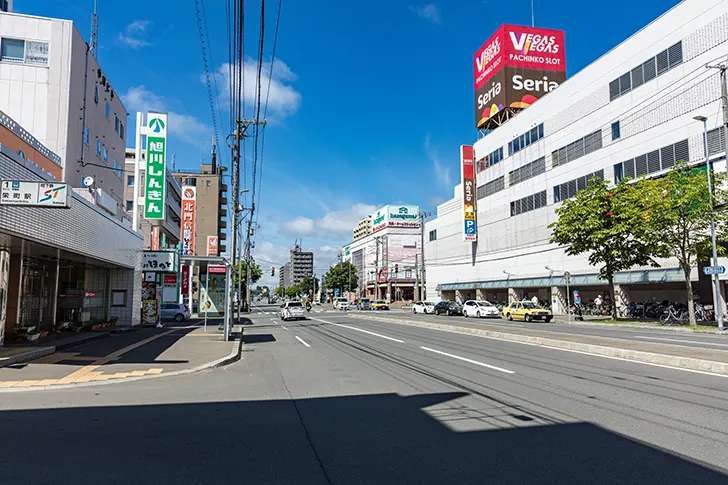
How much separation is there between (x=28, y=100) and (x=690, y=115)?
128ft

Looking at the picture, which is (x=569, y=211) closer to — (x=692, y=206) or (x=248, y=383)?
(x=692, y=206)

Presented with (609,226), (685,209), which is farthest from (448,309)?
(685,209)

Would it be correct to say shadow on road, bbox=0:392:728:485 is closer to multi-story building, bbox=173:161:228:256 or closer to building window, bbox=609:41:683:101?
building window, bbox=609:41:683:101

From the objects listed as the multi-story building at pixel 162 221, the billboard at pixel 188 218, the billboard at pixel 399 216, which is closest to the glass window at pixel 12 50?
the multi-story building at pixel 162 221

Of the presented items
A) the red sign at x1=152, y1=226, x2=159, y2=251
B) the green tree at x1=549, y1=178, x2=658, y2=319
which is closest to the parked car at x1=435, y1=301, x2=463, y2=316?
the green tree at x1=549, y1=178, x2=658, y2=319

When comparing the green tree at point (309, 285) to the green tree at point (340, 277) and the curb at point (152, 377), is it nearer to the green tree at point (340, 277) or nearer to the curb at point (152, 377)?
the green tree at point (340, 277)

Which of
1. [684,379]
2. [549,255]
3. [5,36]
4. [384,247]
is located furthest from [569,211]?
[384,247]

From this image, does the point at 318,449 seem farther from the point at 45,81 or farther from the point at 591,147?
the point at 591,147

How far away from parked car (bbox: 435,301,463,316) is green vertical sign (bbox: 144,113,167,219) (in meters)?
29.8

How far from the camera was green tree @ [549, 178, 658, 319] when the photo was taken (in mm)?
29797

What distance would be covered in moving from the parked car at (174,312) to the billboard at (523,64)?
4105cm

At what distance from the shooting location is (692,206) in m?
25.6

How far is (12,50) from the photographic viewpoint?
24.8m

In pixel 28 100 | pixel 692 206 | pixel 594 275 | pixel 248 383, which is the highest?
pixel 28 100
